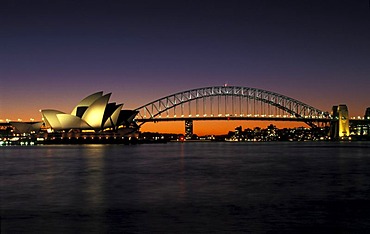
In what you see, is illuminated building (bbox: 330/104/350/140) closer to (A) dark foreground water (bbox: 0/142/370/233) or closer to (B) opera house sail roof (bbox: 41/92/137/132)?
(B) opera house sail roof (bbox: 41/92/137/132)

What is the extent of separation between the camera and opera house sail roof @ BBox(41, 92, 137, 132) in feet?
368

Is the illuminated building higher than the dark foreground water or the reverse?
higher

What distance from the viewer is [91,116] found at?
384ft

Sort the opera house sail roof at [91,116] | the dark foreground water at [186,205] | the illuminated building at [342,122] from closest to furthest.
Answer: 1. the dark foreground water at [186,205]
2. the opera house sail roof at [91,116]
3. the illuminated building at [342,122]

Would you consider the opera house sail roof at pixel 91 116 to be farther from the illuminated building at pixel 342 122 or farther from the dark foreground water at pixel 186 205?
the dark foreground water at pixel 186 205

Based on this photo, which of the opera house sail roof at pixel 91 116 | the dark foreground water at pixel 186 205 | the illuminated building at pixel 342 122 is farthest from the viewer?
the illuminated building at pixel 342 122

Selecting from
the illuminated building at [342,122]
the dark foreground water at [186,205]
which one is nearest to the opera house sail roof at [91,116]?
the illuminated building at [342,122]

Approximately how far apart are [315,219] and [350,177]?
15.7m

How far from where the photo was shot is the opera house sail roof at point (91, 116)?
11219 cm

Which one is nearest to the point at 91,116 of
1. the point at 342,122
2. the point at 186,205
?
the point at 342,122

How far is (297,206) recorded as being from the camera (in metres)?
17.1

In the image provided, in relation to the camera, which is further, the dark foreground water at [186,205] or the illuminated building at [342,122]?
the illuminated building at [342,122]

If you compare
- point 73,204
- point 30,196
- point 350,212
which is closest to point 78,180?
point 30,196

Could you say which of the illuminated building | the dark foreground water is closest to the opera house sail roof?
the illuminated building
